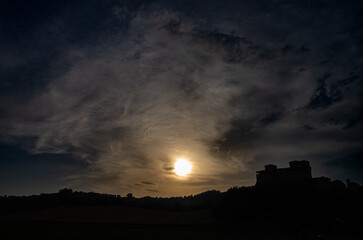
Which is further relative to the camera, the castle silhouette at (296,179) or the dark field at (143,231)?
the castle silhouette at (296,179)

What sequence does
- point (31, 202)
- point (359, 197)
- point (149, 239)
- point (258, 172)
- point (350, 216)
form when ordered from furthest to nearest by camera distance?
point (31, 202), point (258, 172), point (359, 197), point (350, 216), point (149, 239)

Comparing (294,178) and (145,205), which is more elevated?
(294,178)

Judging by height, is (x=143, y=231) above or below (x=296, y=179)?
below

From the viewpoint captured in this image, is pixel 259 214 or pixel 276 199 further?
pixel 276 199

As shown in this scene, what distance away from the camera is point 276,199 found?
67875 mm

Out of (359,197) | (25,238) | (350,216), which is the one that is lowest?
(25,238)

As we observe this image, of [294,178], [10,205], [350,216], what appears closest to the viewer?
[350,216]

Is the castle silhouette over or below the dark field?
over

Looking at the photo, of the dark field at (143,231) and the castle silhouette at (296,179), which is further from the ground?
the castle silhouette at (296,179)

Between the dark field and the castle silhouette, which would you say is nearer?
the dark field

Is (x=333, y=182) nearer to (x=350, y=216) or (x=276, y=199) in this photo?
(x=276, y=199)

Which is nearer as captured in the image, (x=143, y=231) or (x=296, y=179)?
(x=143, y=231)

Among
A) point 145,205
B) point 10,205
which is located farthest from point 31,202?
point 145,205

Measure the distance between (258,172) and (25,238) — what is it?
78.3 metres
